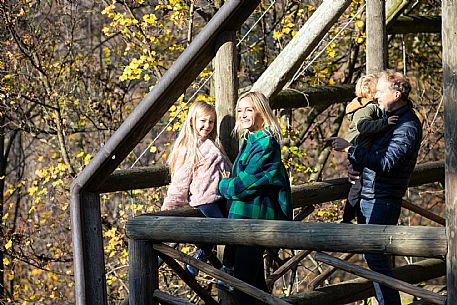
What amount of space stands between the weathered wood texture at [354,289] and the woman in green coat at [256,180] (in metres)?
0.52

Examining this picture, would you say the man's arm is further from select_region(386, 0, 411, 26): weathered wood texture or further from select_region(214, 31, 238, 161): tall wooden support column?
select_region(386, 0, 411, 26): weathered wood texture

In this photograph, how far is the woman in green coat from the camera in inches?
170

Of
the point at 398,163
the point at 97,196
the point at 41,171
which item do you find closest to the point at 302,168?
the point at 41,171

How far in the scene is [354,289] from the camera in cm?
547

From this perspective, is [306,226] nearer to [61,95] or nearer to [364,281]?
[364,281]

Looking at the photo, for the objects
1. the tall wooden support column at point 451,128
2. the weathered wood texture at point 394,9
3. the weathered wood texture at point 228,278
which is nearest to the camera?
the tall wooden support column at point 451,128

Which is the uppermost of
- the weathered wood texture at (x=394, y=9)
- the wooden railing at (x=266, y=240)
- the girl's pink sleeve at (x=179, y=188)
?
the weathered wood texture at (x=394, y=9)

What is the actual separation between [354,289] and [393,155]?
151 cm

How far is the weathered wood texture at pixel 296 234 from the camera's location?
348 cm

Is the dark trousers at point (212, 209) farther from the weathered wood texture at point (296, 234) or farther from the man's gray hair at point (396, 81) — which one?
the man's gray hair at point (396, 81)

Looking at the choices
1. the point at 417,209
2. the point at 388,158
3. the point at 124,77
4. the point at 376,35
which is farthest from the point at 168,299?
the point at 124,77

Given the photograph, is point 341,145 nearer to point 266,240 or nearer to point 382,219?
point 382,219

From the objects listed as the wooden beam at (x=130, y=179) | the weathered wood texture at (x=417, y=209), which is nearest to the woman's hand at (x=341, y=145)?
the wooden beam at (x=130, y=179)

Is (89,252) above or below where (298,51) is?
below
